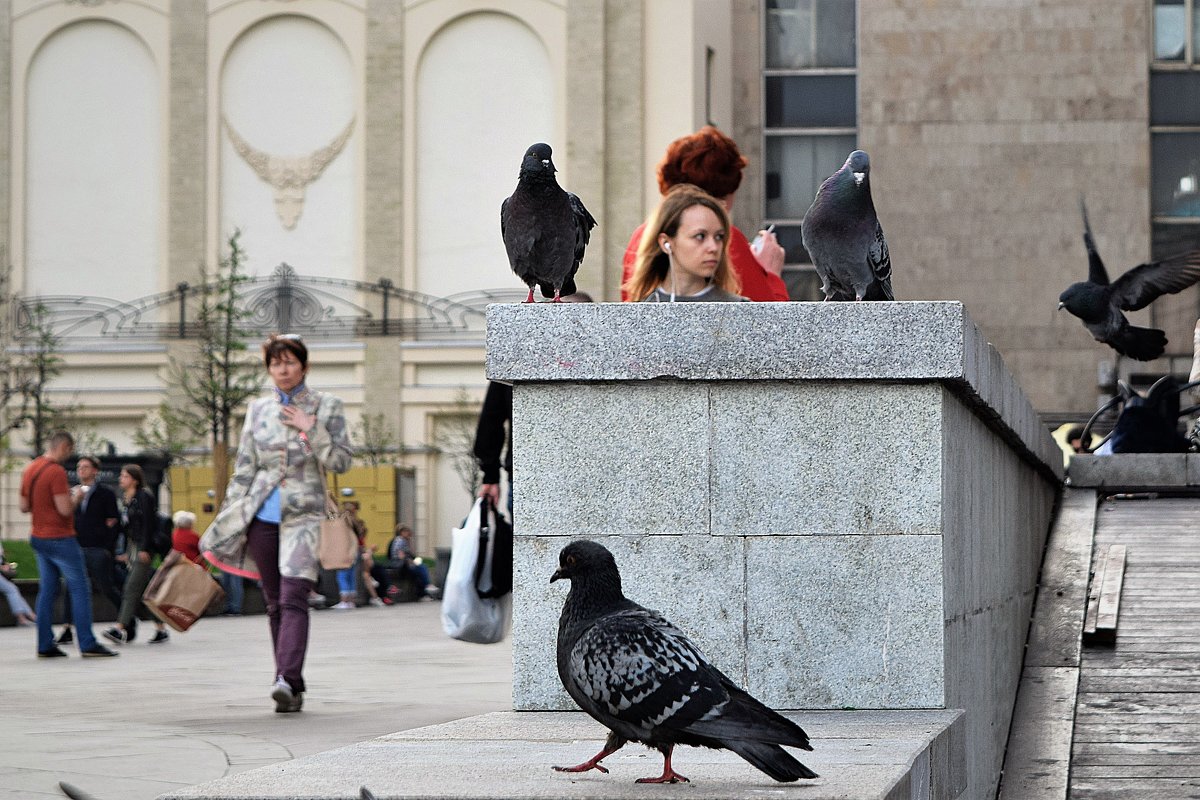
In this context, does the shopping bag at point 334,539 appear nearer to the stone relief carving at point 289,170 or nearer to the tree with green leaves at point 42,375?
the tree with green leaves at point 42,375

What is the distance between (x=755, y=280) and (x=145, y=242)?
139ft

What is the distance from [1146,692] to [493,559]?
2.90m

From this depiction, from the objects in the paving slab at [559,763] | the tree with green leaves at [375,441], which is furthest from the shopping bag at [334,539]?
the tree with green leaves at [375,441]

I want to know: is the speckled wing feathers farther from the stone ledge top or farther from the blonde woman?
→ the blonde woman

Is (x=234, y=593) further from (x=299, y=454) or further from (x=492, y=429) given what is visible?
(x=492, y=429)

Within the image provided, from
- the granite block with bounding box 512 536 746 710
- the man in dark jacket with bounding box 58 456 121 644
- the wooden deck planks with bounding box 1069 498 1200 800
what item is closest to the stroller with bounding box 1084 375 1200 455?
the wooden deck planks with bounding box 1069 498 1200 800

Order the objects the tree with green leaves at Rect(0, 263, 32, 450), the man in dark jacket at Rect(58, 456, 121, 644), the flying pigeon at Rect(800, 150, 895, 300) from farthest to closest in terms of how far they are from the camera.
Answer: the tree with green leaves at Rect(0, 263, 32, 450) → the man in dark jacket at Rect(58, 456, 121, 644) → the flying pigeon at Rect(800, 150, 895, 300)

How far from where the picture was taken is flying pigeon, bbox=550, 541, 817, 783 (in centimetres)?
361

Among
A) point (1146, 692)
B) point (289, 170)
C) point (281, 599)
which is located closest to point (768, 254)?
point (1146, 692)

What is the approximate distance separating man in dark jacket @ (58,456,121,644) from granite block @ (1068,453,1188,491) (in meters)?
10.1

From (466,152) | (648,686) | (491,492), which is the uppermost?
(466,152)

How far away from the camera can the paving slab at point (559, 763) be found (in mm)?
3604

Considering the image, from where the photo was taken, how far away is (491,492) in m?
7.08

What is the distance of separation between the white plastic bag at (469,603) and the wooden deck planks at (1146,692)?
219 centimetres
